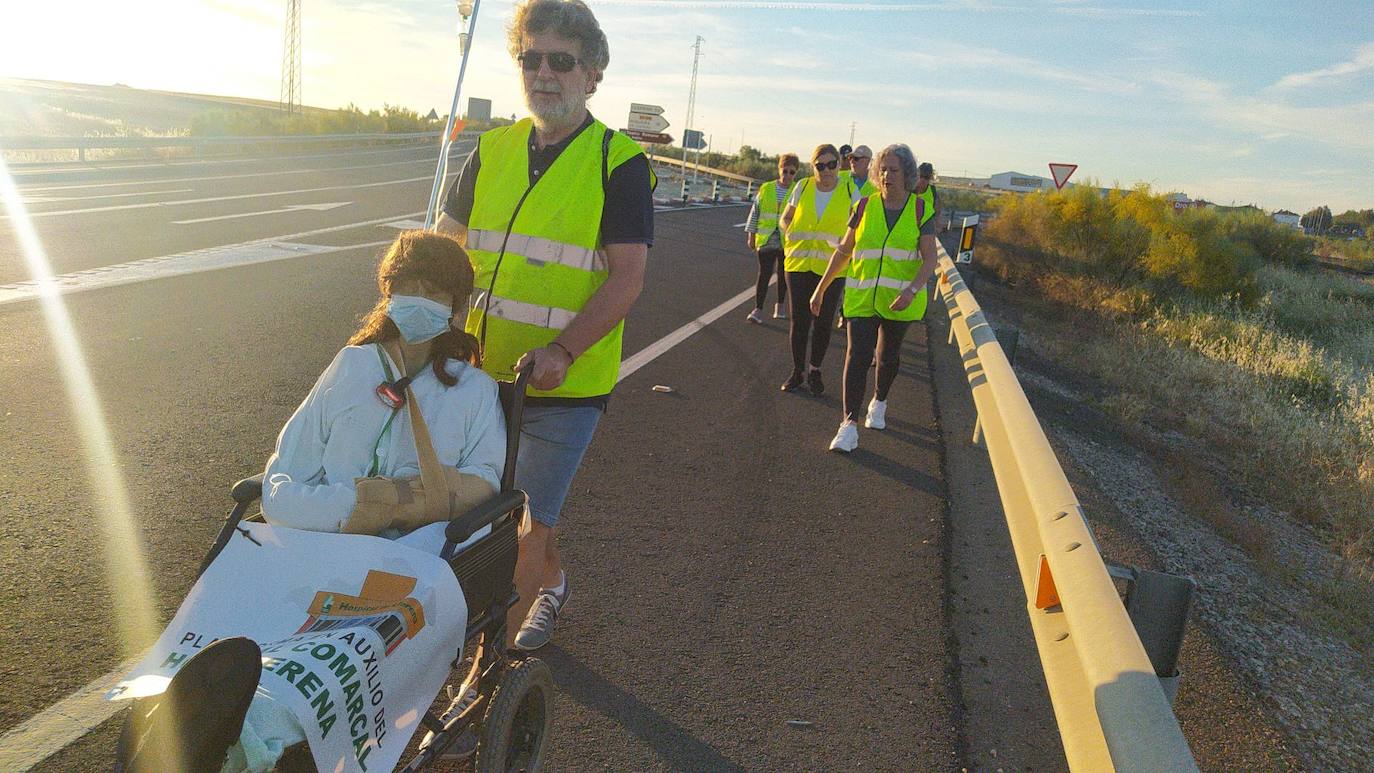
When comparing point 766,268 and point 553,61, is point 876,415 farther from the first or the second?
point 553,61

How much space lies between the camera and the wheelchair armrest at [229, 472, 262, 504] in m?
2.55

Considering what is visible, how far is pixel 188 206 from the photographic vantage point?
52.9 ft

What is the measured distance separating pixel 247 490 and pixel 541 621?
4.70 feet

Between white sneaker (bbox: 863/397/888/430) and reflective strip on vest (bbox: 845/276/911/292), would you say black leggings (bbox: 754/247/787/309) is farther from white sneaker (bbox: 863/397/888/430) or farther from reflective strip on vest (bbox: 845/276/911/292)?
reflective strip on vest (bbox: 845/276/911/292)

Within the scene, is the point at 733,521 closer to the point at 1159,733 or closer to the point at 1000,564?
the point at 1000,564

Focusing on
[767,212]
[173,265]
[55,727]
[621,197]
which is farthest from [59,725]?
[767,212]

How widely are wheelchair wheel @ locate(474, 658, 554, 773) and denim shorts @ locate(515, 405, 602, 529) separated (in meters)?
0.59

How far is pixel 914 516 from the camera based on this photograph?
5727mm

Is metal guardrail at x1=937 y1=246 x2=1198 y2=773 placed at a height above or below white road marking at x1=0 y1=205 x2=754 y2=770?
above

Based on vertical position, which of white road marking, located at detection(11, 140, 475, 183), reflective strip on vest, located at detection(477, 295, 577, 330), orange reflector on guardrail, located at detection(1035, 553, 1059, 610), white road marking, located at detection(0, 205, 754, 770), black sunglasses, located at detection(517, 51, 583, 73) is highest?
black sunglasses, located at detection(517, 51, 583, 73)

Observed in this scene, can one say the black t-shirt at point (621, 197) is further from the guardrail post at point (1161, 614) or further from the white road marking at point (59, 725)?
the guardrail post at point (1161, 614)

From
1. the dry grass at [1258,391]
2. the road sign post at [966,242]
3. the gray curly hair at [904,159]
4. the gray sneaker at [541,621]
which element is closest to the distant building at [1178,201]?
the dry grass at [1258,391]

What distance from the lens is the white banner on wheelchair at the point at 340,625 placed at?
79.8 inches

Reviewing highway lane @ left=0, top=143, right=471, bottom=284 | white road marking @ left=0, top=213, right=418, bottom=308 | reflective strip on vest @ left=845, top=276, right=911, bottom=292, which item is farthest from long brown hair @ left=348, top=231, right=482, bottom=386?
highway lane @ left=0, top=143, right=471, bottom=284
